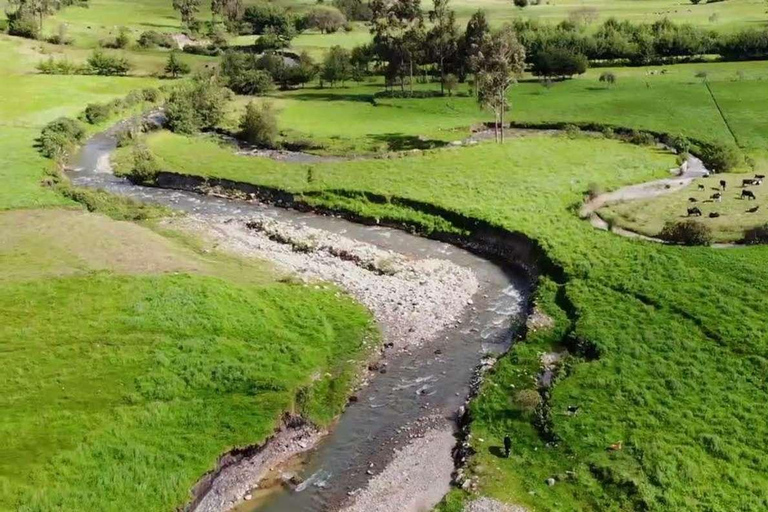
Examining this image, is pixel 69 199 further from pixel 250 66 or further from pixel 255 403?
pixel 250 66

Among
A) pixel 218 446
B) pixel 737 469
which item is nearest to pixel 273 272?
pixel 218 446

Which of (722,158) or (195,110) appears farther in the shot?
(195,110)

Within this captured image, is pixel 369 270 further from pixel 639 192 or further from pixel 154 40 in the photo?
pixel 154 40

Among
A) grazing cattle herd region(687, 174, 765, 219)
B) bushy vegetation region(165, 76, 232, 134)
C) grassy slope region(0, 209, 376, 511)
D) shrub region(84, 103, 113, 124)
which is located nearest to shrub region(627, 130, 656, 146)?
grazing cattle herd region(687, 174, 765, 219)

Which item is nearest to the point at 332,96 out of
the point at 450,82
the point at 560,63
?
the point at 450,82

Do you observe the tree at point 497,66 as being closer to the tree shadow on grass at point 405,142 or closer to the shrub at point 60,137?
the tree shadow on grass at point 405,142

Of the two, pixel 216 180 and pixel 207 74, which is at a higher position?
pixel 207 74
